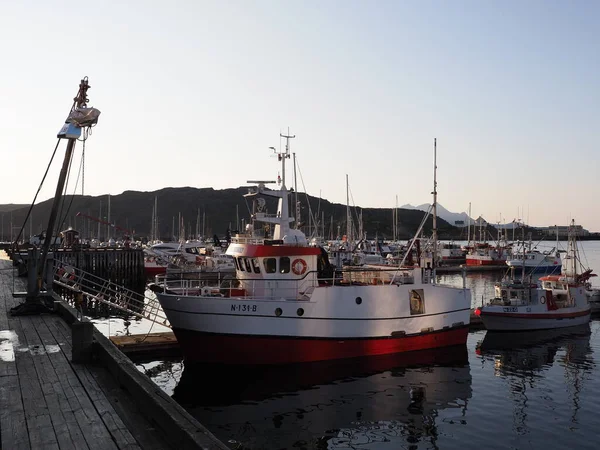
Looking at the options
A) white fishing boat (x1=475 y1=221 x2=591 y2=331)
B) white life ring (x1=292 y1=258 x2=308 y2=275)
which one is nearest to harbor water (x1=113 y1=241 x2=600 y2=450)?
white life ring (x1=292 y1=258 x2=308 y2=275)

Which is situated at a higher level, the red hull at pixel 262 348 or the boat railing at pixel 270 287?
the boat railing at pixel 270 287

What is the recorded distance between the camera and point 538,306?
30438 mm

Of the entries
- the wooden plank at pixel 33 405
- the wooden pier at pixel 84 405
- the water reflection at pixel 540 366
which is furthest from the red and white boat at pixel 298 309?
the wooden plank at pixel 33 405

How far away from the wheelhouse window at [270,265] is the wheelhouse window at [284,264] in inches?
9.6

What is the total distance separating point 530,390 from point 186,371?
42.2 feet

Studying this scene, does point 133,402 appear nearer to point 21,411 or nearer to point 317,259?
point 21,411

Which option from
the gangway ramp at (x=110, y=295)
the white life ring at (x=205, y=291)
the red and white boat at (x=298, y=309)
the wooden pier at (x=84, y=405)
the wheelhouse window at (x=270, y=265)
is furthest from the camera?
the gangway ramp at (x=110, y=295)

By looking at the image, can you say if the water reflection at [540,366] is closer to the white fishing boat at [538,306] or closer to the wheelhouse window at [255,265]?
the white fishing boat at [538,306]

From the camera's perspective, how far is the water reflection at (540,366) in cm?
1684

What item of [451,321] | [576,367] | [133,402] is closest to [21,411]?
[133,402]

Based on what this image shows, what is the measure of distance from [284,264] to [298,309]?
2.31m

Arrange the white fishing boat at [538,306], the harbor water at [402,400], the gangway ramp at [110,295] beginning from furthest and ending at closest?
the white fishing boat at [538,306], the gangway ramp at [110,295], the harbor water at [402,400]

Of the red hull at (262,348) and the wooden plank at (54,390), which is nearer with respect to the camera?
the wooden plank at (54,390)

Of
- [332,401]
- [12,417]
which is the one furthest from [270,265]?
[12,417]
